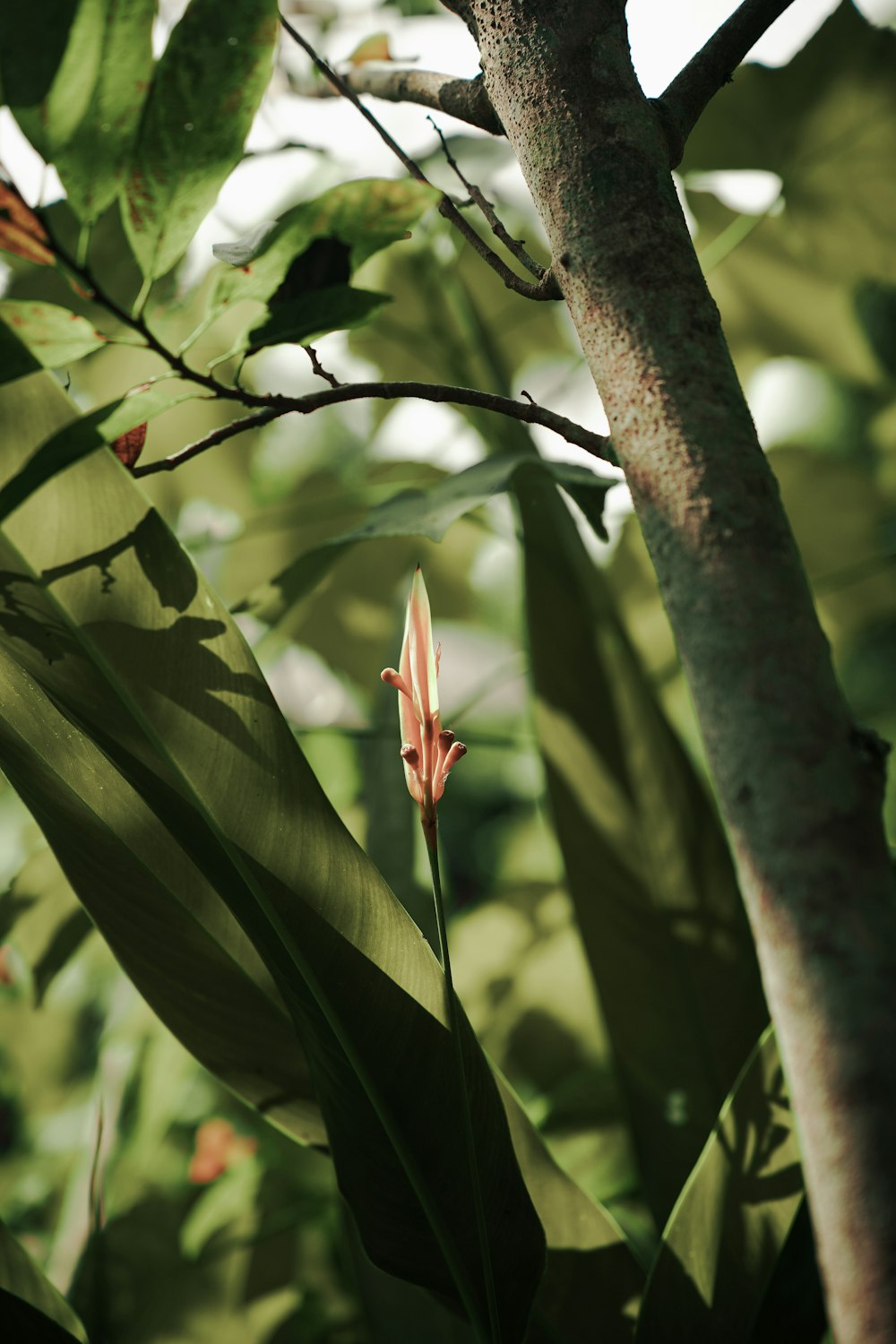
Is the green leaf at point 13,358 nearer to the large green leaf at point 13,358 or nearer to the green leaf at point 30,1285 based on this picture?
the large green leaf at point 13,358

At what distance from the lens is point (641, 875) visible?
1.61ft

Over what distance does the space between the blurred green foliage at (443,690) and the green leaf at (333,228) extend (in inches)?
6.7

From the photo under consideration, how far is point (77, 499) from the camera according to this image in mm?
277

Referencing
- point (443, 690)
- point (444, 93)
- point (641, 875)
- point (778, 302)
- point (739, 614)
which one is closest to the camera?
point (739, 614)

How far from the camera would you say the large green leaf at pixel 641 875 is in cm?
45

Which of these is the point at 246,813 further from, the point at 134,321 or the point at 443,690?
the point at 443,690

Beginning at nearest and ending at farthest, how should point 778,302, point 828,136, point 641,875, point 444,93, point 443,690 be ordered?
1. point 444,93
2. point 641,875
3. point 828,136
4. point 778,302
5. point 443,690

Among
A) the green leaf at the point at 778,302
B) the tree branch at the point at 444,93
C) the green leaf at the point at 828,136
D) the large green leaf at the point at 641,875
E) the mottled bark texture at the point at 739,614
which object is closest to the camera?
the mottled bark texture at the point at 739,614

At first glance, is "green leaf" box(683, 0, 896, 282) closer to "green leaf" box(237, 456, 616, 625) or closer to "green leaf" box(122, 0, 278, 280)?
"green leaf" box(237, 456, 616, 625)

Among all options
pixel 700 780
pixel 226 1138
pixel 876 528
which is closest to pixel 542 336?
pixel 876 528

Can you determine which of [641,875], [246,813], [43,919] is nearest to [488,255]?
[246,813]

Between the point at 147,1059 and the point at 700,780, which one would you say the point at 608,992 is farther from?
the point at 147,1059

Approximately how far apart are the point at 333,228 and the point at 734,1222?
0.36 meters

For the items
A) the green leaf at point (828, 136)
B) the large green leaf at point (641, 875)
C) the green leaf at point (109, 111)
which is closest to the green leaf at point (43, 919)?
the large green leaf at point (641, 875)
